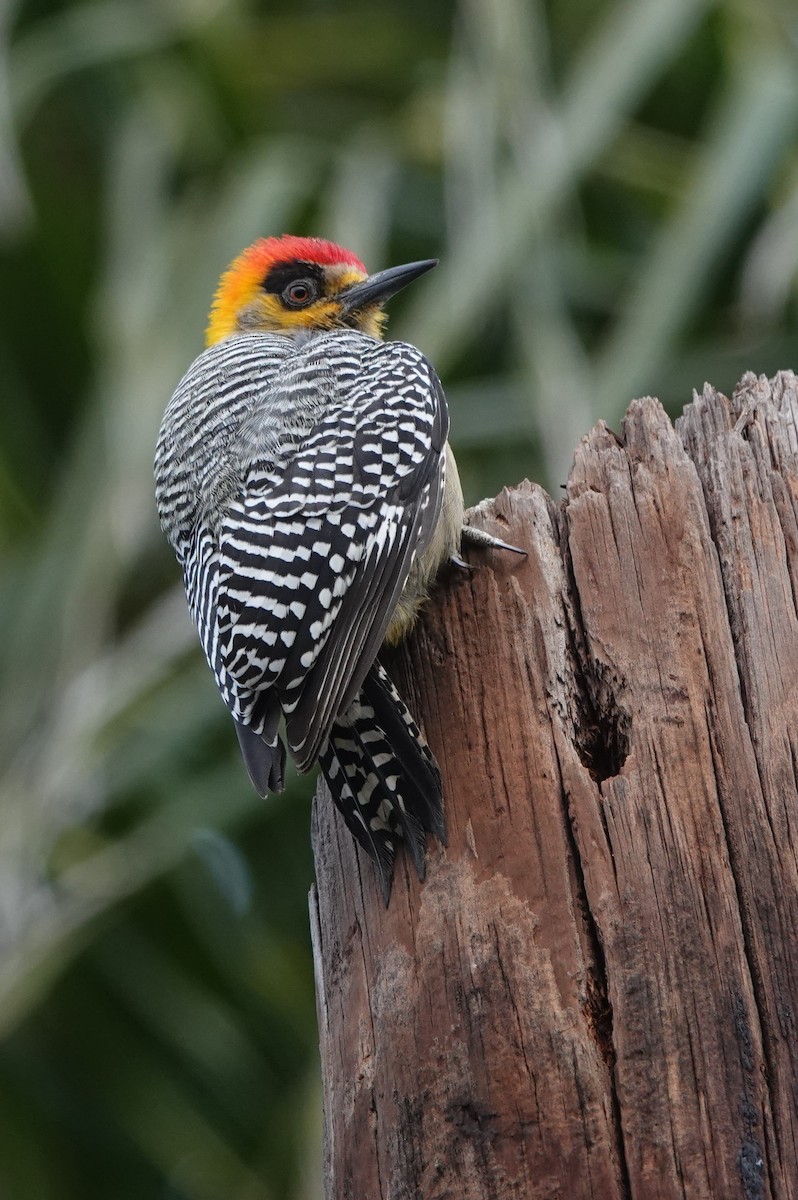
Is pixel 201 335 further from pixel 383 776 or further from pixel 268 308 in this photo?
pixel 383 776

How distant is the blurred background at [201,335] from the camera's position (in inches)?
235

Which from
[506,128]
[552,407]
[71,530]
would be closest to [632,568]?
[552,407]

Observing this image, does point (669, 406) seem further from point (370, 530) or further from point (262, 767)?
A: point (262, 767)

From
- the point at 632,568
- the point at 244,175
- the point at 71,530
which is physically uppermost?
the point at 244,175

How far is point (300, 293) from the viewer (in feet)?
18.5

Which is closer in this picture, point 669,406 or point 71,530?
point 71,530

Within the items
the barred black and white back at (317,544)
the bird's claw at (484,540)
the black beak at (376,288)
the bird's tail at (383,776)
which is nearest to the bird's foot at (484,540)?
the bird's claw at (484,540)

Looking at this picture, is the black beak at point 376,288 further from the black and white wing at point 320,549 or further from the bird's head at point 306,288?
the black and white wing at point 320,549

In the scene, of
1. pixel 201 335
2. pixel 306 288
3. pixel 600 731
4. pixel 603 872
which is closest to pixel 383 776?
pixel 600 731

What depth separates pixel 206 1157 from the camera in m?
7.43

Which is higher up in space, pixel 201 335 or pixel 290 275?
pixel 201 335

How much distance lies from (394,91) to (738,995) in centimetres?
654

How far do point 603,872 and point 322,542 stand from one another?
52.2 inches

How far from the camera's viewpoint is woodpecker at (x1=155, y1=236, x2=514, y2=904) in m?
3.51
